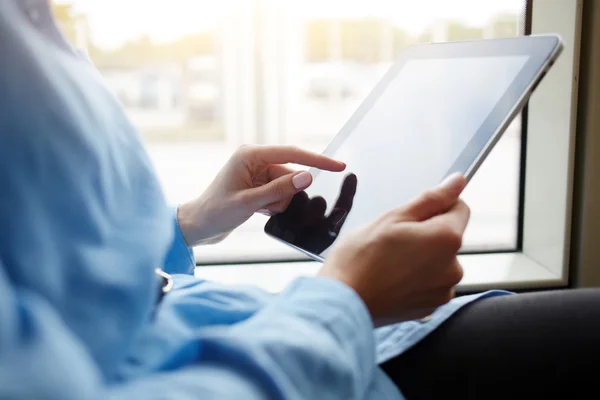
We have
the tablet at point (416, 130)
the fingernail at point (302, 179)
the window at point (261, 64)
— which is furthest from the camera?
the window at point (261, 64)

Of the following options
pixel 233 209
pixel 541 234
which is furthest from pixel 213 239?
pixel 541 234

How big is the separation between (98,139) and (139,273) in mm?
95

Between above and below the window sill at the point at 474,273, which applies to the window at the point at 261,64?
above

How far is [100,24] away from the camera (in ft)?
3.23

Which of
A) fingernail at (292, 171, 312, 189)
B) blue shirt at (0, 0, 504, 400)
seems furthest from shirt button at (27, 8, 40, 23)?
fingernail at (292, 171, 312, 189)

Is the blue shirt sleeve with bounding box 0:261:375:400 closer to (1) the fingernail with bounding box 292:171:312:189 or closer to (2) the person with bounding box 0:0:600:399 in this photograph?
(2) the person with bounding box 0:0:600:399

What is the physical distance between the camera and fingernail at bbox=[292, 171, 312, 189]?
1.99 ft

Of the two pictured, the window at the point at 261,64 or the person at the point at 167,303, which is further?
the window at the point at 261,64

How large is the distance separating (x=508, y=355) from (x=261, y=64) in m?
0.74

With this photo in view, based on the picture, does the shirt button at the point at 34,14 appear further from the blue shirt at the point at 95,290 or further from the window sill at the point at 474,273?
the window sill at the point at 474,273

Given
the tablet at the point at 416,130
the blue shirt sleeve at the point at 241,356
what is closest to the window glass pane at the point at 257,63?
the tablet at the point at 416,130

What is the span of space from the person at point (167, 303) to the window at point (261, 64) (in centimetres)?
50

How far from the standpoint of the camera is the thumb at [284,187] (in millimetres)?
608

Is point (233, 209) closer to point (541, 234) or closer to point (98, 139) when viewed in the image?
point (98, 139)
